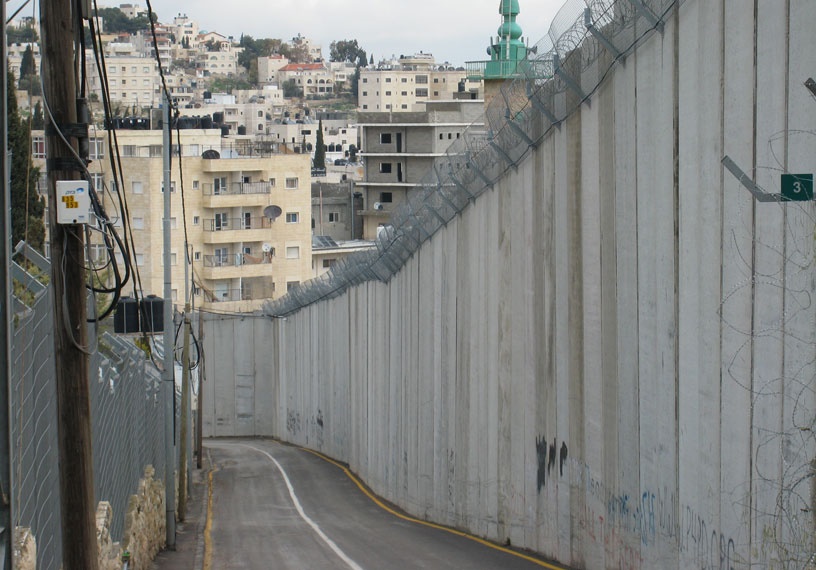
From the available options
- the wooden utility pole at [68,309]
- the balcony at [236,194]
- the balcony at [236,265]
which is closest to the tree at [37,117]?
the wooden utility pole at [68,309]

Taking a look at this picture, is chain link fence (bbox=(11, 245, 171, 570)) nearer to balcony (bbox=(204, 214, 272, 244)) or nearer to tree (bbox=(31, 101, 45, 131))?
tree (bbox=(31, 101, 45, 131))

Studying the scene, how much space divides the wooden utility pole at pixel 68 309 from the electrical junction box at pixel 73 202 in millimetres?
78

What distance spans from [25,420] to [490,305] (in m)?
9.99

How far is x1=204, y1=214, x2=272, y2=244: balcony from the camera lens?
6750 cm

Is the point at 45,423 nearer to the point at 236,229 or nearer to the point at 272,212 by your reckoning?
the point at 272,212

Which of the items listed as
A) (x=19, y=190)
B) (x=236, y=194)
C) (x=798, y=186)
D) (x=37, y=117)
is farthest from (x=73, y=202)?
(x=236, y=194)

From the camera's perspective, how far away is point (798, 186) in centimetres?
789

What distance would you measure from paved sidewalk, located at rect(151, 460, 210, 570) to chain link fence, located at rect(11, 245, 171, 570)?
2.77 metres

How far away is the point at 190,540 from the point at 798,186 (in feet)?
48.7

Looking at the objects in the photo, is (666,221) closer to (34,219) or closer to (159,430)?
(159,430)

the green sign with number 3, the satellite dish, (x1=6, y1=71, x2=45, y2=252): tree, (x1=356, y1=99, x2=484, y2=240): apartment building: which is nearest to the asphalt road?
the green sign with number 3

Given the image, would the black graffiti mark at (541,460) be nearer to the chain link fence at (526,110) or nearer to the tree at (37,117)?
the chain link fence at (526,110)

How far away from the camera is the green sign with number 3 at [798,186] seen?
7.87m

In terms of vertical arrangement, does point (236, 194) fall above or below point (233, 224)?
above
